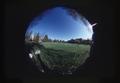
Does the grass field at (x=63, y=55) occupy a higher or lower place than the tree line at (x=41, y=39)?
lower

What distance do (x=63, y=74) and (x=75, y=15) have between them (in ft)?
1.33

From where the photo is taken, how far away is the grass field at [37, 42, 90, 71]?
2305 mm

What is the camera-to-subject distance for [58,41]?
7.55 feet

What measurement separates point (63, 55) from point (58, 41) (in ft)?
0.33

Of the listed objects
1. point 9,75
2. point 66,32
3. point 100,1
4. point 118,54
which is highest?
point 100,1

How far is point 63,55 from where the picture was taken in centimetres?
232

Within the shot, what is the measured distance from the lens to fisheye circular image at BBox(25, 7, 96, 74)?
2.30 m

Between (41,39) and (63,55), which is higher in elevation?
(41,39)

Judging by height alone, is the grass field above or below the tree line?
below

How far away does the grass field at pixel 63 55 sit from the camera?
230 cm

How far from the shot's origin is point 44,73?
2307 mm

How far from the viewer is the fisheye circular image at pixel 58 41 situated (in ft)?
7.54

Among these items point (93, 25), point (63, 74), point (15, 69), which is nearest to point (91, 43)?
point (93, 25)

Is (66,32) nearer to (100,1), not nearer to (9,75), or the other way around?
(100,1)
